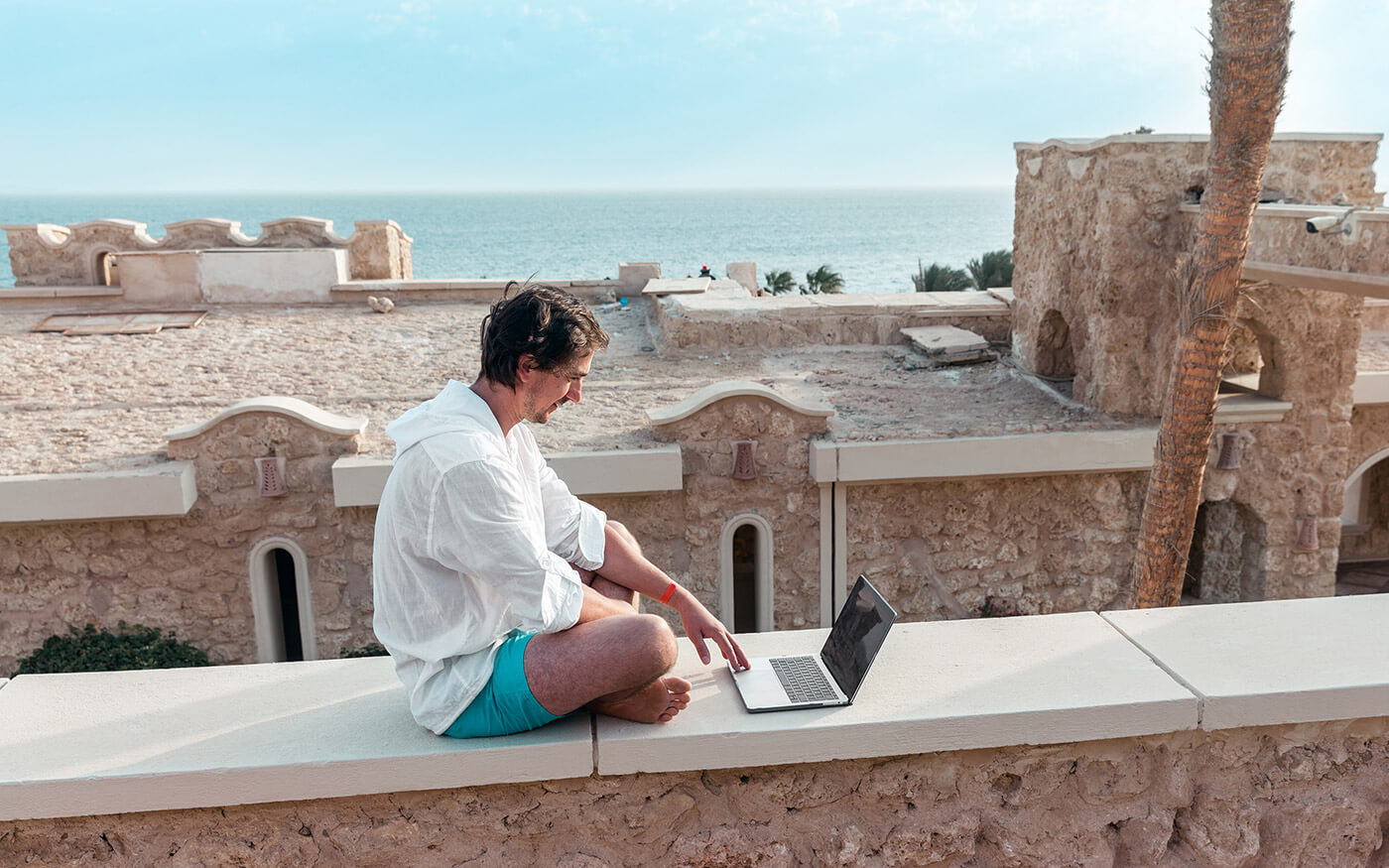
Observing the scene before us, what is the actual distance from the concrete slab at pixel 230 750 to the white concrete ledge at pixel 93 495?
692 centimetres

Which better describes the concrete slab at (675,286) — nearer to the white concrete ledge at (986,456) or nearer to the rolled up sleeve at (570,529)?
the white concrete ledge at (986,456)

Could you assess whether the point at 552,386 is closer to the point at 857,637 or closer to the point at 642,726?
the point at 642,726

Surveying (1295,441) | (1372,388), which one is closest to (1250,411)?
(1295,441)

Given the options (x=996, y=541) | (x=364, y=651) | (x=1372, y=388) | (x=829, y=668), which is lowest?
(x=364, y=651)

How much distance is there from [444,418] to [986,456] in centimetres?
833

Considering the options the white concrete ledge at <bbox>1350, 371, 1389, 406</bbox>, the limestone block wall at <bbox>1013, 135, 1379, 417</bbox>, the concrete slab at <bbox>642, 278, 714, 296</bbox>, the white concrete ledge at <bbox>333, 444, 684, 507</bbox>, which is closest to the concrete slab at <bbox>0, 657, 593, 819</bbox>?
Answer: the white concrete ledge at <bbox>333, 444, 684, 507</bbox>

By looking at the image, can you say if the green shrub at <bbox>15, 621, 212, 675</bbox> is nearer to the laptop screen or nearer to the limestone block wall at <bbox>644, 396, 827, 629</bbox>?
the limestone block wall at <bbox>644, 396, 827, 629</bbox>

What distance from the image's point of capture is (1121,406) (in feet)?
36.7

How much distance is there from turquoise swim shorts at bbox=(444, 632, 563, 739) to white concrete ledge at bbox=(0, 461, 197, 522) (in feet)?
24.9

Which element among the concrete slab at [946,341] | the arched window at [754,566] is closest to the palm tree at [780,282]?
the concrete slab at [946,341]

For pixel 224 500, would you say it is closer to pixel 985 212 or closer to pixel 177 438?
pixel 177 438

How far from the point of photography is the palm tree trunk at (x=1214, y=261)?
694 cm

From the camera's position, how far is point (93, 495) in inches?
355

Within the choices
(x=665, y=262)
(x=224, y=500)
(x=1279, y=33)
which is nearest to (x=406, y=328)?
(x=224, y=500)
